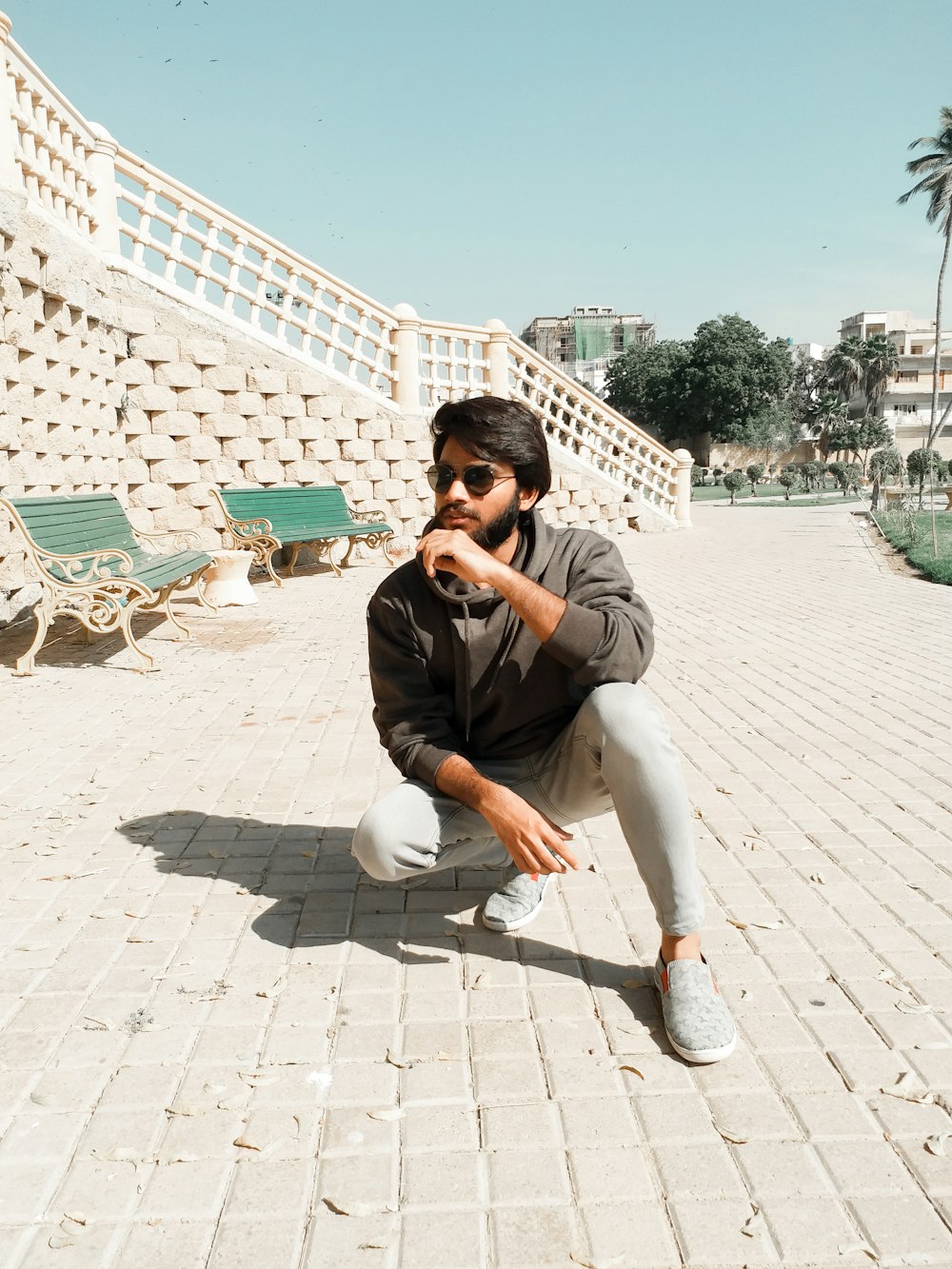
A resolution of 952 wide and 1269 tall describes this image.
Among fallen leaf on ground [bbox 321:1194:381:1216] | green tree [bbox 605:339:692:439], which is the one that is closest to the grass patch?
fallen leaf on ground [bbox 321:1194:381:1216]

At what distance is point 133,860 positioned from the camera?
3.68m

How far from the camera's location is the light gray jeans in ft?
8.04

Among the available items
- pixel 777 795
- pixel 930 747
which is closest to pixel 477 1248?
pixel 777 795

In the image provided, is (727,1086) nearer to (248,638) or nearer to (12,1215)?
(12,1215)

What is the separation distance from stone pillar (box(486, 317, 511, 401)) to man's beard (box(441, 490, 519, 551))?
1303cm

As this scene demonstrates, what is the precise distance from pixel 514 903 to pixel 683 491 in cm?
1722

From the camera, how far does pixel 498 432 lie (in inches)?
103

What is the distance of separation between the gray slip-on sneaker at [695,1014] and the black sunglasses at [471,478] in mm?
1336

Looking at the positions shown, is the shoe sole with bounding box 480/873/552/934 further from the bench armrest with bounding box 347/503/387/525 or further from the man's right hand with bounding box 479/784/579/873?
the bench armrest with bounding box 347/503/387/525

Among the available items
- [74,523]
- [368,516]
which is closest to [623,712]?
[74,523]

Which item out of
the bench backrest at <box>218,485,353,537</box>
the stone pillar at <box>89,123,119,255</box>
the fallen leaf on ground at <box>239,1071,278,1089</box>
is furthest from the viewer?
the bench backrest at <box>218,485,353,537</box>

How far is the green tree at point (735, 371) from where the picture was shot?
6184 cm

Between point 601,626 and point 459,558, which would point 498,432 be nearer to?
point 459,558

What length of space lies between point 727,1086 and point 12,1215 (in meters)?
1.53
